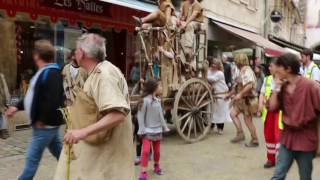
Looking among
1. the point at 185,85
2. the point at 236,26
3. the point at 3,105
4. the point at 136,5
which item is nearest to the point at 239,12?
the point at 236,26

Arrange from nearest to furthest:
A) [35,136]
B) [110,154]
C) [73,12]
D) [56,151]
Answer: [110,154], [35,136], [56,151], [73,12]

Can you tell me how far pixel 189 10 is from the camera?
8.59 meters

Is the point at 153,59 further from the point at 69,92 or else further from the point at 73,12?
the point at 73,12

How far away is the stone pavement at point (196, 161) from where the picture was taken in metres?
6.03

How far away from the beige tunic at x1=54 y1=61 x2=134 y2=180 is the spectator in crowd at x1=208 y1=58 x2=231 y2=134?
21.1 feet

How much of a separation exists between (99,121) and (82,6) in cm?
891

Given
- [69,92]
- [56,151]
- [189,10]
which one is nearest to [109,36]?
[189,10]

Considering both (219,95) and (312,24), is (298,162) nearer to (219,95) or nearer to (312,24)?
(219,95)

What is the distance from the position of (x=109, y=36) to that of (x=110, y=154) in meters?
10.6

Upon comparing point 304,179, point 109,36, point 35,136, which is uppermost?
point 109,36

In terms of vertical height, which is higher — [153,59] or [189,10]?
[189,10]

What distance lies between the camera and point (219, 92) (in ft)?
30.9

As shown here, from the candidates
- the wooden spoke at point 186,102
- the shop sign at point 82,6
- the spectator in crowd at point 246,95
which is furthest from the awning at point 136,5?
the spectator in crowd at point 246,95

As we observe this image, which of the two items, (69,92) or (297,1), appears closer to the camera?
(69,92)
